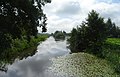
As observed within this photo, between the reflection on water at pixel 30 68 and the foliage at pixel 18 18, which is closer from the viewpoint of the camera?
the foliage at pixel 18 18

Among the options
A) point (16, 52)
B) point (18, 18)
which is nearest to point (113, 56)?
point (18, 18)

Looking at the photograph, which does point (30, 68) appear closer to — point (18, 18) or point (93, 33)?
point (18, 18)

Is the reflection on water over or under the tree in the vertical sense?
under

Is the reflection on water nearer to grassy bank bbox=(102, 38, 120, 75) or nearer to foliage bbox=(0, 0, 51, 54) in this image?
grassy bank bbox=(102, 38, 120, 75)

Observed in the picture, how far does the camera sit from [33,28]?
1719cm

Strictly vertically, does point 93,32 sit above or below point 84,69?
above

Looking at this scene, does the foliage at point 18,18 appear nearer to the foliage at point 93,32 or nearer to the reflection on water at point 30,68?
the reflection on water at point 30,68

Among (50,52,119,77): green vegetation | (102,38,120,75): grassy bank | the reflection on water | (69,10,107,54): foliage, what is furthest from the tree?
(50,52,119,77): green vegetation

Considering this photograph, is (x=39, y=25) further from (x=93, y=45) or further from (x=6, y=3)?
(x=93, y=45)

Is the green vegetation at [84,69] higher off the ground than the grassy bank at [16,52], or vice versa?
the grassy bank at [16,52]

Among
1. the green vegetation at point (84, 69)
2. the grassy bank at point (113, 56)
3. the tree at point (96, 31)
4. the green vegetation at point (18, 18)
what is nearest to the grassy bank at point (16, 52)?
the green vegetation at point (84, 69)

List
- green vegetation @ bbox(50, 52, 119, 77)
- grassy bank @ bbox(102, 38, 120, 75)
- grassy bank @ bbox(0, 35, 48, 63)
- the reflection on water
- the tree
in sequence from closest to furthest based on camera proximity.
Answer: green vegetation @ bbox(50, 52, 119, 77)
grassy bank @ bbox(102, 38, 120, 75)
the reflection on water
grassy bank @ bbox(0, 35, 48, 63)
the tree

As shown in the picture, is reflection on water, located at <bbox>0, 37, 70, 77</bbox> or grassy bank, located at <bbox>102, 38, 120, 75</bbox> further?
reflection on water, located at <bbox>0, 37, 70, 77</bbox>

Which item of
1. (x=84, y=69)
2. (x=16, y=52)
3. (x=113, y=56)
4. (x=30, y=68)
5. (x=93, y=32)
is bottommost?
(x=84, y=69)
